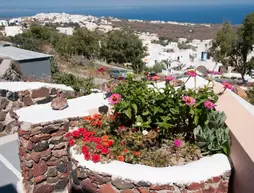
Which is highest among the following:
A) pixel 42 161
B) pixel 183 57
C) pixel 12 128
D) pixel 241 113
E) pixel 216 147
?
pixel 241 113

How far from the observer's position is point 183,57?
46688 millimetres

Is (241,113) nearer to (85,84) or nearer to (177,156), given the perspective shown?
(177,156)

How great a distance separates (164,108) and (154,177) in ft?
3.36

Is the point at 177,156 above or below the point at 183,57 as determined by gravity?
above

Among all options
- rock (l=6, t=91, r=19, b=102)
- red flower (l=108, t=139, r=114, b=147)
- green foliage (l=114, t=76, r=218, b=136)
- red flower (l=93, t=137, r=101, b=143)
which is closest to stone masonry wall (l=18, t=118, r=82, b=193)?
red flower (l=93, t=137, r=101, b=143)

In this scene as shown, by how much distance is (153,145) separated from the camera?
3.75m

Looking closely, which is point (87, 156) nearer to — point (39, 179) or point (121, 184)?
point (121, 184)

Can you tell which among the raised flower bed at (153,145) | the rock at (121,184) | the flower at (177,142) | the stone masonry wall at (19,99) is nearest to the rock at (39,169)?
the raised flower bed at (153,145)

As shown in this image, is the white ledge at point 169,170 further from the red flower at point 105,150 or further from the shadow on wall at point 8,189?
the shadow on wall at point 8,189

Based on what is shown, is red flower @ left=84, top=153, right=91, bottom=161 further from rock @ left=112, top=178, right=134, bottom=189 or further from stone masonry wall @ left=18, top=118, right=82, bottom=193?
stone masonry wall @ left=18, top=118, right=82, bottom=193

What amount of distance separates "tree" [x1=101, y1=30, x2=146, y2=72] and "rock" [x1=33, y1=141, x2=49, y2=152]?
79.9ft

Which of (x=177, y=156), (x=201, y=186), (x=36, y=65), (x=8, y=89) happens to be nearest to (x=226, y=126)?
(x=177, y=156)

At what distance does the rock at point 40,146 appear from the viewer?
4.23 meters

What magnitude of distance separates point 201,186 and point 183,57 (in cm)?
4499
